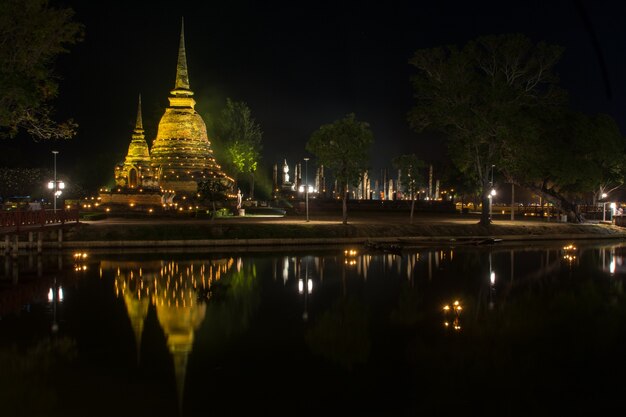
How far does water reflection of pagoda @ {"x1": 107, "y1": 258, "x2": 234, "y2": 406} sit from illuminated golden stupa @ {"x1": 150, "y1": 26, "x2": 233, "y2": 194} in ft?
114

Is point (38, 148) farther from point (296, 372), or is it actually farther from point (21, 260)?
point (296, 372)

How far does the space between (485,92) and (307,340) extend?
4042 cm

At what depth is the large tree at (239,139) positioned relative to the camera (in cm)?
8081

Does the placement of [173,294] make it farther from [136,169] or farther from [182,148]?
[182,148]

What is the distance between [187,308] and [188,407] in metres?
10.3

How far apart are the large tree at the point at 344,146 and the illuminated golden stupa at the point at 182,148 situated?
22368 mm

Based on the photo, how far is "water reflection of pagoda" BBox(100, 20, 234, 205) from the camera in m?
64.5

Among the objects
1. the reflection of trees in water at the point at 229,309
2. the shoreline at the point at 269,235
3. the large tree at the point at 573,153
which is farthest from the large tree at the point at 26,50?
the large tree at the point at 573,153

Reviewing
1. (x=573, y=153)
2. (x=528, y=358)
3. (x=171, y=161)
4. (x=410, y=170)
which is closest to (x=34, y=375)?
(x=528, y=358)

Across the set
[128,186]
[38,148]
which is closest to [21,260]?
[128,186]

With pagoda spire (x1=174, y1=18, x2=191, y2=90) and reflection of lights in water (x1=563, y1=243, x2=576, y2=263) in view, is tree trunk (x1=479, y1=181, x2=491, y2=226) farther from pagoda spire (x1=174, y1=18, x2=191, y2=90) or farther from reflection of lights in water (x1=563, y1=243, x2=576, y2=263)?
pagoda spire (x1=174, y1=18, x2=191, y2=90)

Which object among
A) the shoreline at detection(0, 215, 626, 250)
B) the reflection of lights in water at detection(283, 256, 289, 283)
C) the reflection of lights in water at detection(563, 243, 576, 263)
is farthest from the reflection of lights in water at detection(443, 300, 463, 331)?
the shoreline at detection(0, 215, 626, 250)

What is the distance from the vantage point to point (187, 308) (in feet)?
76.2

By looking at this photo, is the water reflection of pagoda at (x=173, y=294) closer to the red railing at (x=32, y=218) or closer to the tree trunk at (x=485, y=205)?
the red railing at (x=32, y=218)
